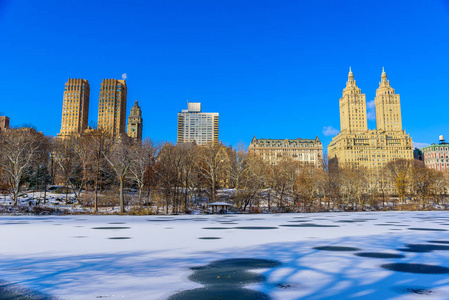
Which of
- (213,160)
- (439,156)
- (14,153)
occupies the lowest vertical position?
(14,153)

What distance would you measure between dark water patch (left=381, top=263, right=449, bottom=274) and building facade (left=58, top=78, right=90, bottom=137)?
652 feet

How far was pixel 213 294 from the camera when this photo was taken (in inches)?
192

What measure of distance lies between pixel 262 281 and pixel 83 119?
677 feet

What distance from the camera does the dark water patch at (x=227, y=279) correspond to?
15.7ft

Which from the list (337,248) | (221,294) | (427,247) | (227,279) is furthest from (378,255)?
(221,294)

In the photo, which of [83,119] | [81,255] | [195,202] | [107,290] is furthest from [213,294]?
[83,119]

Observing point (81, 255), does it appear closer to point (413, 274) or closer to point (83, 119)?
point (413, 274)

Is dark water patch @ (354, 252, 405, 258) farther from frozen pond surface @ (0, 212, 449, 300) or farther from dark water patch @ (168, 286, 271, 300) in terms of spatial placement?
dark water patch @ (168, 286, 271, 300)

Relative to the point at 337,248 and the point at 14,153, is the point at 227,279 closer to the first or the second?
the point at 337,248

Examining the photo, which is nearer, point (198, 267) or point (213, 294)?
point (213, 294)

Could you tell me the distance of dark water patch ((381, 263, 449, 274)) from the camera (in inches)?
254

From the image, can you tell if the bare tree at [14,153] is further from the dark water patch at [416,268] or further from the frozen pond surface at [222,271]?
the dark water patch at [416,268]

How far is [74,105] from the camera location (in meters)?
190

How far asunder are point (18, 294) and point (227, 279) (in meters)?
→ 3.27
